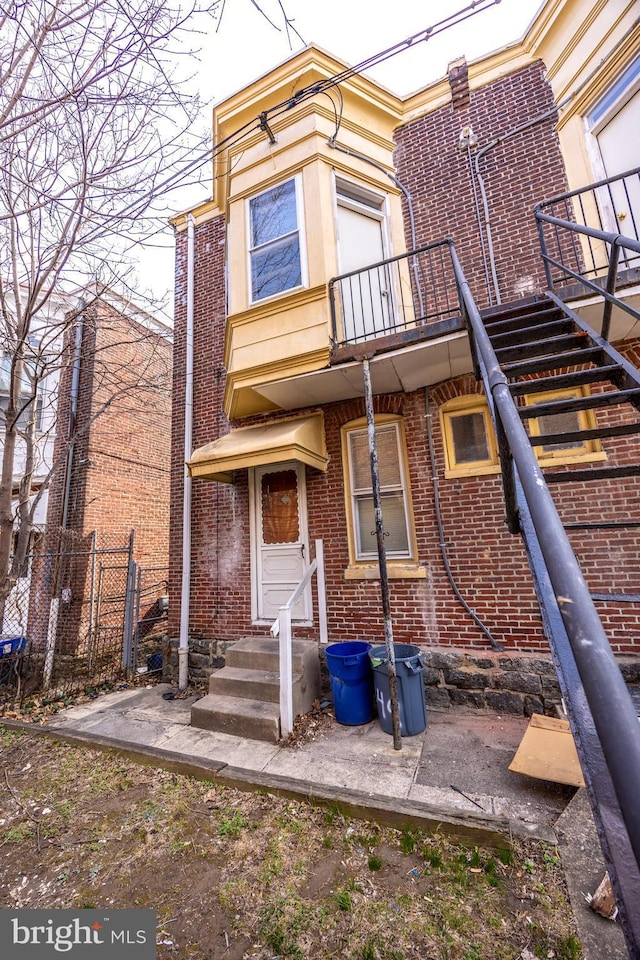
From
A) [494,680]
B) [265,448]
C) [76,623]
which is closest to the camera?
[494,680]

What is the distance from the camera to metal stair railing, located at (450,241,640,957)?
596mm

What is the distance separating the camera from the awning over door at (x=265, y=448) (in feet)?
17.3

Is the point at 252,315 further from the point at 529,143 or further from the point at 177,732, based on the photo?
the point at 177,732

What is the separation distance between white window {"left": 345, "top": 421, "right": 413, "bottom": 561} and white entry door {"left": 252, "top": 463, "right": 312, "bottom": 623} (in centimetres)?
79

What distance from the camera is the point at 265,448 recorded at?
531cm

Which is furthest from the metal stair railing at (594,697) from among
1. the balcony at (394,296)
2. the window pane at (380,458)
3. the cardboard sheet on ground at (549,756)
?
the balcony at (394,296)

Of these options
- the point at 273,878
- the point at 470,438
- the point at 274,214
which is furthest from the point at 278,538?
the point at 274,214

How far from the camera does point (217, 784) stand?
3684mm

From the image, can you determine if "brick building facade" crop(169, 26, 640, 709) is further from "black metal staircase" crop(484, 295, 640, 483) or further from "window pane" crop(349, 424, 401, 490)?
"black metal staircase" crop(484, 295, 640, 483)

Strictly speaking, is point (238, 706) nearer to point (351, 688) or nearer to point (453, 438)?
point (351, 688)

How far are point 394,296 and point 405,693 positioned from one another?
5.36 m

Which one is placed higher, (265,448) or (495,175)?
(495,175)

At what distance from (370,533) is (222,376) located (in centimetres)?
378

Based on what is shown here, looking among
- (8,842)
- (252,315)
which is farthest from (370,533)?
(8,842)
